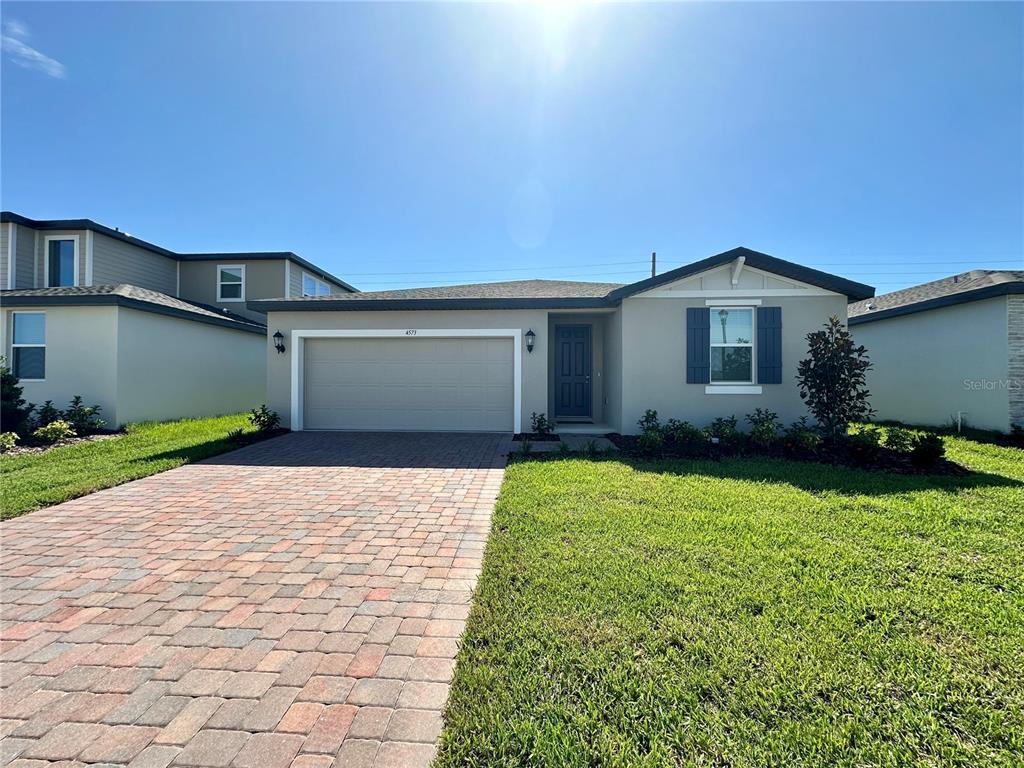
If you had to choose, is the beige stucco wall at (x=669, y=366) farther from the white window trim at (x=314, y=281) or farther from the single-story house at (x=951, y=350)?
the white window trim at (x=314, y=281)

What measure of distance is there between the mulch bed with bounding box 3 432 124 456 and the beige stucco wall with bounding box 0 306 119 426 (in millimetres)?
708

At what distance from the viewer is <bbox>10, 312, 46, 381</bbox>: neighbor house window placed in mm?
9984

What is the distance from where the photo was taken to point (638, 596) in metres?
2.78

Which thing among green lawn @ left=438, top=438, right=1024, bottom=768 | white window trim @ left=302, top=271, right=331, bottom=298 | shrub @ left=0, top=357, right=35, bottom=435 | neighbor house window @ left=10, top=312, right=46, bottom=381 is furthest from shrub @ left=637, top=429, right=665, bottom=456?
white window trim @ left=302, top=271, right=331, bottom=298

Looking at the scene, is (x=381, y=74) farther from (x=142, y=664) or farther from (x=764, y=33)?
(x=142, y=664)

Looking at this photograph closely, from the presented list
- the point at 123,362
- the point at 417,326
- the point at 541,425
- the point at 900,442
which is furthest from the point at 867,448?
the point at 123,362

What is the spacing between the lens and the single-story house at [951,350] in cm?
885

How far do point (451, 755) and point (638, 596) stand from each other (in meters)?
1.52

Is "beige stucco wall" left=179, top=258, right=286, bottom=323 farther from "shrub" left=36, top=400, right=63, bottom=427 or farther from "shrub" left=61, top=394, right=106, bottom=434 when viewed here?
"shrub" left=36, top=400, right=63, bottom=427

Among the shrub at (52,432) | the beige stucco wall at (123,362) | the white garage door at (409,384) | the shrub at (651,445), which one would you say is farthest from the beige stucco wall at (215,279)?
the shrub at (651,445)

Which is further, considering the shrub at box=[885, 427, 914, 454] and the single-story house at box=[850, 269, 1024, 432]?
the single-story house at box=[850, 269, 1024, 432]

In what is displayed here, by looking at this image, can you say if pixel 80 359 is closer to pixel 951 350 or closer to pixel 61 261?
pixel 61 261

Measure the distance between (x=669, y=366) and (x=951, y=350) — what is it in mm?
7110

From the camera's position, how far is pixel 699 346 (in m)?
8.77
